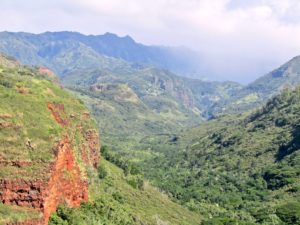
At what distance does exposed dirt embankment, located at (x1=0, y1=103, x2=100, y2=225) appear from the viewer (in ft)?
254

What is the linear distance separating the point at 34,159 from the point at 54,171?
3772 mm

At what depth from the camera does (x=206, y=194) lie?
7249 inches

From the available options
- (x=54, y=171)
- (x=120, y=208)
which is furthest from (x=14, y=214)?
(x=120, y=208)

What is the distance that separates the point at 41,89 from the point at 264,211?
237 ft

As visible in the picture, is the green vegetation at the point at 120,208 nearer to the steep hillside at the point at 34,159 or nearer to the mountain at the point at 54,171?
the mountain at the point at 54,171

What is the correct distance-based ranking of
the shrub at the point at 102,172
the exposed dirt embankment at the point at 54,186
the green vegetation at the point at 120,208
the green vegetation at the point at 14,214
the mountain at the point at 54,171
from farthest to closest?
the shrub at the point at 102,172
the green vegetation at the point at 120,208
the mountain at the point at 54,171
the exposed dirt embankment at the point at 54,186
the green vegetation at the point at 14,214

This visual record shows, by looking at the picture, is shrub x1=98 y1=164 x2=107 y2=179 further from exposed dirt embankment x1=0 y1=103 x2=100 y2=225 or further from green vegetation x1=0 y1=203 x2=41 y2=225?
green vegetation x1=0 y1=203 x2=41 y2=225

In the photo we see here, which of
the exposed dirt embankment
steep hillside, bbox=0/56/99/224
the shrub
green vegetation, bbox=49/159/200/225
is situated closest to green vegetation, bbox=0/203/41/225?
steep hillside, bbox=0/56/99/224

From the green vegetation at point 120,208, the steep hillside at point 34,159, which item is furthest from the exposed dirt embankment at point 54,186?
the green vegetation at point 120,208

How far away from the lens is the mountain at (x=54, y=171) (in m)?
78.2

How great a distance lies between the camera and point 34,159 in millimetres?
81625

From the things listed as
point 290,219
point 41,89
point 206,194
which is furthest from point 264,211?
point 41,89

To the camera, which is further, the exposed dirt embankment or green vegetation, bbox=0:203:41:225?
the exposed dirt embankment

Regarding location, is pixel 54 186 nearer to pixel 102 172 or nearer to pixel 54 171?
pixel 54 171
